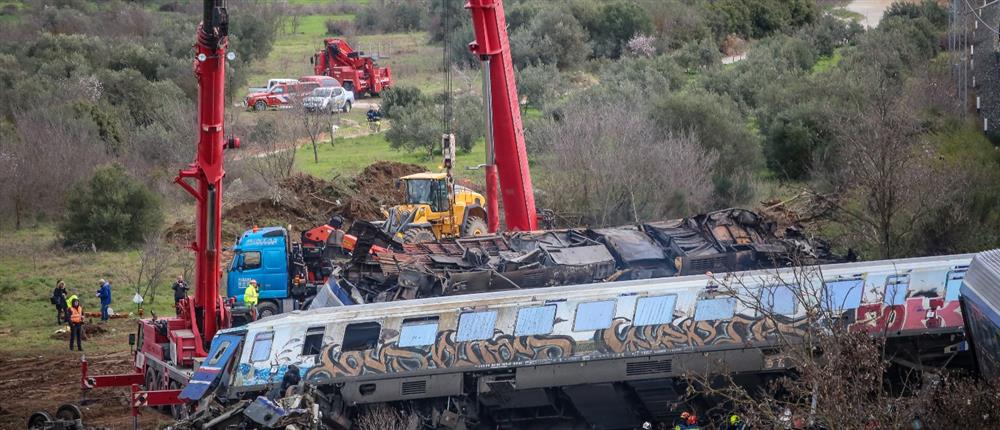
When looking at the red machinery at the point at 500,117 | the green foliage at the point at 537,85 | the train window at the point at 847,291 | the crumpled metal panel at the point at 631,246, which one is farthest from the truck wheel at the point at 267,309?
the green foliage at the point at 537,85

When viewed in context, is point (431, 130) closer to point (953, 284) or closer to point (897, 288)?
point (897, 288)

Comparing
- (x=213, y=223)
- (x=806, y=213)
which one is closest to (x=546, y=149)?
(x=806, y=213)

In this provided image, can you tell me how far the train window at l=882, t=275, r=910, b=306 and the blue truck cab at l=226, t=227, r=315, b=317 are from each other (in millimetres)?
13350

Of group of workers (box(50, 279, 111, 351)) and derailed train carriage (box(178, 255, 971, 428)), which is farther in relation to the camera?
group of workers (box(50, 279, 111, 351))

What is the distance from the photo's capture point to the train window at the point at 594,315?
21625mm

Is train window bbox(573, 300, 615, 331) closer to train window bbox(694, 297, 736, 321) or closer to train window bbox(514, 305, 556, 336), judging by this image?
train window bbox(514, 305, 556, 336)

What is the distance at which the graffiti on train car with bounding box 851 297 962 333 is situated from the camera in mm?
21656

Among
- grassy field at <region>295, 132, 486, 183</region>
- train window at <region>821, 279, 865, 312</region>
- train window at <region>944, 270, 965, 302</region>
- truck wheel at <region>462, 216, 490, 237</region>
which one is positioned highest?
train window at <region>944, 270, 965, 302</region>

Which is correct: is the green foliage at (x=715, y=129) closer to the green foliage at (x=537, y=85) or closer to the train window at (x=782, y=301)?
the green foliage at (x=537, y=85)

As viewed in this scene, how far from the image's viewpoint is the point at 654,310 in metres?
21.8

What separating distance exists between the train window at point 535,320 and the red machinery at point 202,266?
18.8 feet

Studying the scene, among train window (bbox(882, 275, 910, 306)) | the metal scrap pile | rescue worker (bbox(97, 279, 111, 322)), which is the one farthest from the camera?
rescue worker (bbox(97, 279, 111, 322))

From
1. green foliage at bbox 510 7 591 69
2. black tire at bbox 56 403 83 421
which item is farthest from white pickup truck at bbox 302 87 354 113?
black tire at bbox 56 403 83 421

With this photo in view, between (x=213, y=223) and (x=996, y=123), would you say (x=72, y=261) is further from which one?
(x=996, y=123)
